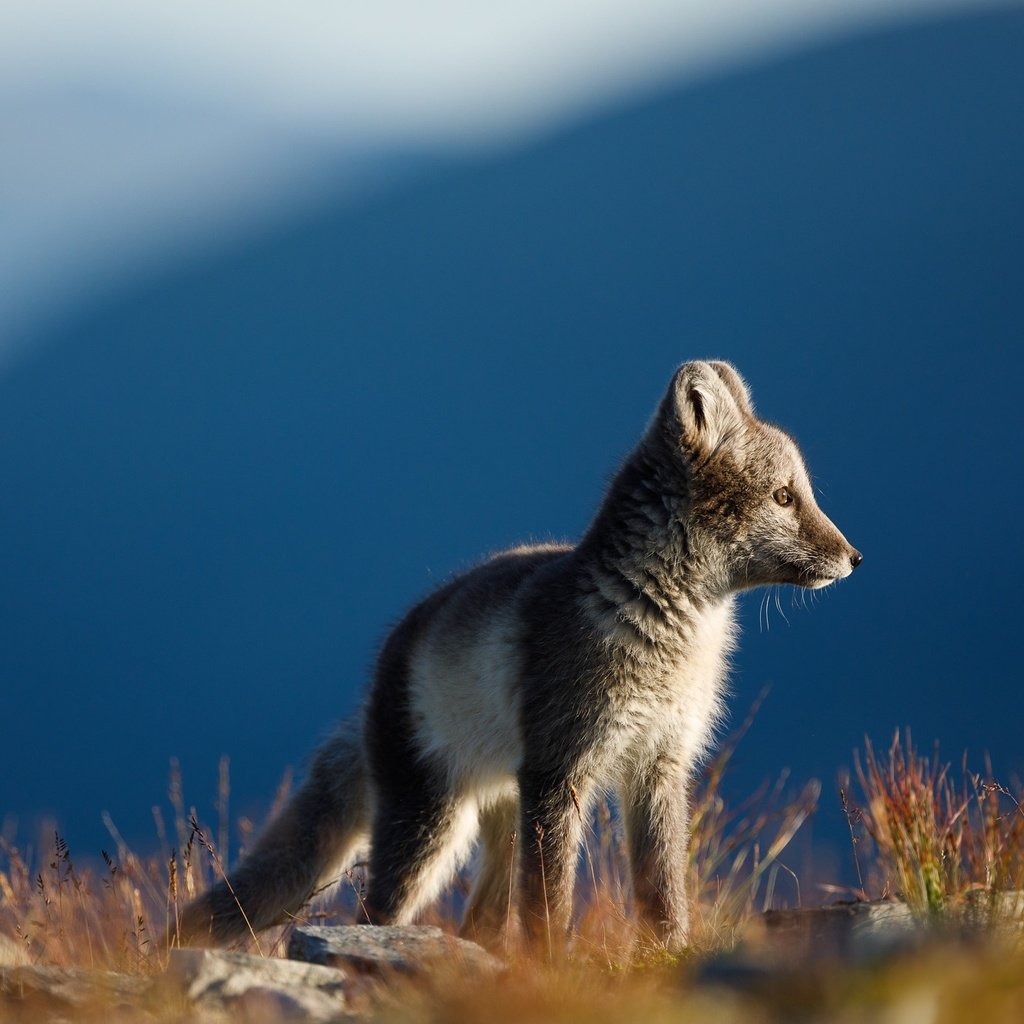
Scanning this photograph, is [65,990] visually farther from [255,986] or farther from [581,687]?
[581,687]

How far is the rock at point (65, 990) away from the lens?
3377mm

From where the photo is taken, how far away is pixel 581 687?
15.4 ft

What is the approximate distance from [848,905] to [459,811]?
172 centimetres

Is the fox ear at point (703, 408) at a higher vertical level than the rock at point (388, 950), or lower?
higher

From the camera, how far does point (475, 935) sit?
17.7 ft

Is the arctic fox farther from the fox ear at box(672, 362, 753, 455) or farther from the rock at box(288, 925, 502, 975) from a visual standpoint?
the rock at box(288, 925, 502, 975)

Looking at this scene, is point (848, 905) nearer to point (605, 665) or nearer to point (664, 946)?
point (664, 946)

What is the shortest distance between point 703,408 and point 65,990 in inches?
116

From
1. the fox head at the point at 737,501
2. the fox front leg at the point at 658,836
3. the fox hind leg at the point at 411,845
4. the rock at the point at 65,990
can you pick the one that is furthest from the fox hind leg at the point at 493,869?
the rock at the point at 65,990

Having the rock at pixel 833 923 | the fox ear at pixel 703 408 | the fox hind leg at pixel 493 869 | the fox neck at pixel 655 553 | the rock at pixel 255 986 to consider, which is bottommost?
the fox hind leg at pixel 493 869

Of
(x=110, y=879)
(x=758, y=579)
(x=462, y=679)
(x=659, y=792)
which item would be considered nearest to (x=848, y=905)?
(x=659, y=792)


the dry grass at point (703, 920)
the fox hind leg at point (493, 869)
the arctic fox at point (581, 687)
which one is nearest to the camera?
the dry grass at point (703, 920)

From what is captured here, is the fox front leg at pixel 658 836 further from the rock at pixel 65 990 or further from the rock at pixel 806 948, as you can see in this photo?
the rock at pixel 65 990

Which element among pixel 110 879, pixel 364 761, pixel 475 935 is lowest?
pixel 475 935
